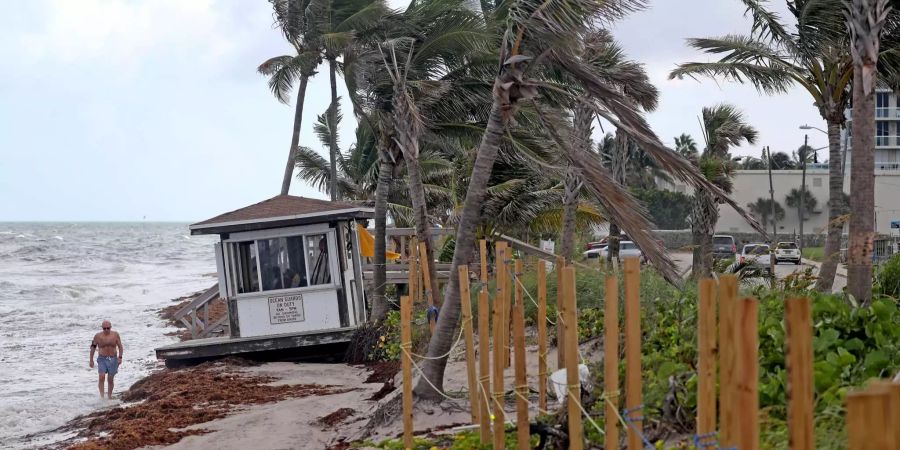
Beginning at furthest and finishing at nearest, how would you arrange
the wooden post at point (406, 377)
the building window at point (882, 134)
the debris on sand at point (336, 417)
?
the building window at point (882, 134), the debris on sand at point (336, 417), the wooden post at point (406, 377)

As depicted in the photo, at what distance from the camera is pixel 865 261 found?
1317cm

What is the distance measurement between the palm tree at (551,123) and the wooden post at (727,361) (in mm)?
4538

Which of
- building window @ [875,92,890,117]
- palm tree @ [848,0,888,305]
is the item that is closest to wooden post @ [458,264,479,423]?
palm tree @ [848,0,888,305]

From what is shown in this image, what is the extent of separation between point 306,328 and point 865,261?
10684 millimetres

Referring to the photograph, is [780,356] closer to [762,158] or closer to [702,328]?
[702,328]

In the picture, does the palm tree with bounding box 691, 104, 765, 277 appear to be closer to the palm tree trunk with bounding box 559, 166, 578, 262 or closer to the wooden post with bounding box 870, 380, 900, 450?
the palm tree trunk with bounding box 559, 166, 578, 262

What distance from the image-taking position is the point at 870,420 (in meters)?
3.35

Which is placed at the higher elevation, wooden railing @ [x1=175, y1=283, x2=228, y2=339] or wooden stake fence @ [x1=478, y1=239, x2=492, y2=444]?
wooden stake fence @ [x1=478, y1=239, x2=492, y2=444]

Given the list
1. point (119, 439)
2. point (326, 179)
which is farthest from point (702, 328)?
point (326, 179)

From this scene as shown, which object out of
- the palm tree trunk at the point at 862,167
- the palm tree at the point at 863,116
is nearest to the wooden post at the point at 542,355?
the palm tree at the point at 863,116

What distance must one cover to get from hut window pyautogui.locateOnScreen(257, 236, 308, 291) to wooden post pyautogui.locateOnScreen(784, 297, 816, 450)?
16.4m

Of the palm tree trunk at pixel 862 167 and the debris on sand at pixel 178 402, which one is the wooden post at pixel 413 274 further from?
the palm tree trunk at pixel 862 167

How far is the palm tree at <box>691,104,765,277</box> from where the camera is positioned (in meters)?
27.7

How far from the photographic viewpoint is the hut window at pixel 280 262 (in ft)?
65.9
